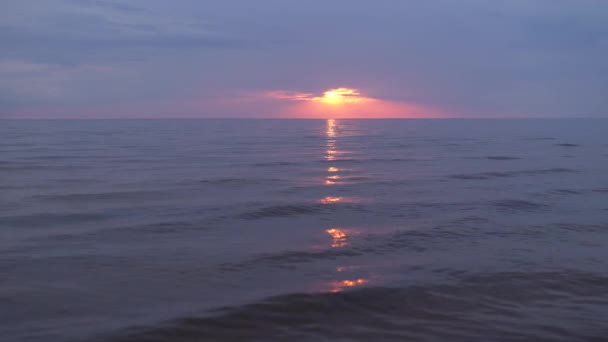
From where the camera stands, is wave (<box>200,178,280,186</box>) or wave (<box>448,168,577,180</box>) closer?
wave (<box>200,178,280,186</box>)

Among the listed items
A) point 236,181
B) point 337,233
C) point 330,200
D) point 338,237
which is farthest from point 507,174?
point 338,237

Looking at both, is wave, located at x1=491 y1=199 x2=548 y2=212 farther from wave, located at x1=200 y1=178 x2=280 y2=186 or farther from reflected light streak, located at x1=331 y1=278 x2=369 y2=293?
wave, located at x1=200 y1=178 x2=280 y2=186

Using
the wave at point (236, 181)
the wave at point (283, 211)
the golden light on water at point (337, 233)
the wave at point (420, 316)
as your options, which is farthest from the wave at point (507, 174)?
the wave at point (420, 316)

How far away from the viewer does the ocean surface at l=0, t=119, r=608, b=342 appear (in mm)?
7723

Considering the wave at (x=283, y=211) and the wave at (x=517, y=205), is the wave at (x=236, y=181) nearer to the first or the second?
the wave at (x=283, y=211)

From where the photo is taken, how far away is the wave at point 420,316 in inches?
289

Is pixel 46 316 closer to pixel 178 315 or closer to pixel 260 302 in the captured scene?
pixel 178 315

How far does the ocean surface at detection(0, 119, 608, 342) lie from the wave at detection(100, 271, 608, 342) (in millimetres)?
34

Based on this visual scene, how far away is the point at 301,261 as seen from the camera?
1099cm

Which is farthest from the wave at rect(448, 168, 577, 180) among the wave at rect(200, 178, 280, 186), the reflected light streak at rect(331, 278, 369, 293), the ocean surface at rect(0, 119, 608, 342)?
the reflected light streak at rect(331, 278, 369, 293)

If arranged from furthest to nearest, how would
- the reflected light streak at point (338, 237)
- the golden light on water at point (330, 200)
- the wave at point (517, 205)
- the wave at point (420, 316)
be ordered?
the golden light on water at point (330, 200)
the wave at point (517, 205)
the reflected light streak at point (338, 237)
the wave at point (420, 316)

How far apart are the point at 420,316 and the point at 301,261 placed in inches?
141

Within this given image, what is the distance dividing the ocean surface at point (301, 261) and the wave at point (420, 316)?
34 millimetres

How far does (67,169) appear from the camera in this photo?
2703 centimetres
